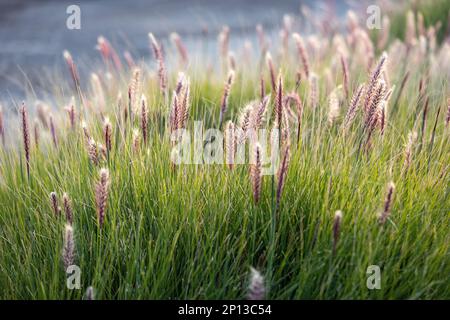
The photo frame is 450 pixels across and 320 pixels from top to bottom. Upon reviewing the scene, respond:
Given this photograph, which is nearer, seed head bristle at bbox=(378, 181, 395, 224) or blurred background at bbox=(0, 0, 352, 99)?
seed head bristle at bbox=(378, 181, 395, 224)

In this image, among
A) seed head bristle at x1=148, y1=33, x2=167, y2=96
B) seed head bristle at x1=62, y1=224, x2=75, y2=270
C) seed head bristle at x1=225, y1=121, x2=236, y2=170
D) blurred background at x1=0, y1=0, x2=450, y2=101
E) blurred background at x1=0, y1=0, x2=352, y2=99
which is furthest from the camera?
blurred background at x1=0, y1=0, x2=352, y2=99

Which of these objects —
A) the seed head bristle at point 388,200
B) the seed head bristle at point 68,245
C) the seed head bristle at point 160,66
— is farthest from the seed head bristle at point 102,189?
the seed head bristle at point 160,66

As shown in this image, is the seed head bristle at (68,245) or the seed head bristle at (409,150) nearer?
the seed head bristle at (68,245)

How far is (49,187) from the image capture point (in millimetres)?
2873

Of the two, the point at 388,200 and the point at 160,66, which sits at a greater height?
the point at 160,66

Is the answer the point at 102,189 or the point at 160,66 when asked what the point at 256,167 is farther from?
the point at 160,66

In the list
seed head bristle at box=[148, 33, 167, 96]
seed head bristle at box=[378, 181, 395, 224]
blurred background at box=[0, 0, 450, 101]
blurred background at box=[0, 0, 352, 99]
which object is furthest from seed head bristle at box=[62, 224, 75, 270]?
blurred background at box=[0, 0, 352, 99]

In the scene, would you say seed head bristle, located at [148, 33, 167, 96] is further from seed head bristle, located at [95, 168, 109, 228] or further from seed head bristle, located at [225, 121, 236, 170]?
seed head bristle, located at [95, 168, 109, 228]

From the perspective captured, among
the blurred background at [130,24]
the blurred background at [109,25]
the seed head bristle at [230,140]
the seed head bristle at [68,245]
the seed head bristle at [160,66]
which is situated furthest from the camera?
the blurred background at [109,25]

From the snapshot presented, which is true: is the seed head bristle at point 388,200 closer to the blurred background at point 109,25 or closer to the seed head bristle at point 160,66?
the seed head bristle at point 160,66

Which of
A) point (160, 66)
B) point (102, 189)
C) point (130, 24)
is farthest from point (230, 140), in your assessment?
point (130, 24)

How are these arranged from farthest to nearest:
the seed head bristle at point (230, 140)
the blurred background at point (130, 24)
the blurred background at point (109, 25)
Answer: the blurred background at point (109, 25) → the blurred background at point (130, 24) → the seed head bristle at point (230, 140)


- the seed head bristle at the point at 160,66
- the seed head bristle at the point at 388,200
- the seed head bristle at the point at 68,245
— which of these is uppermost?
the seed head bristle at the point at 160,66
